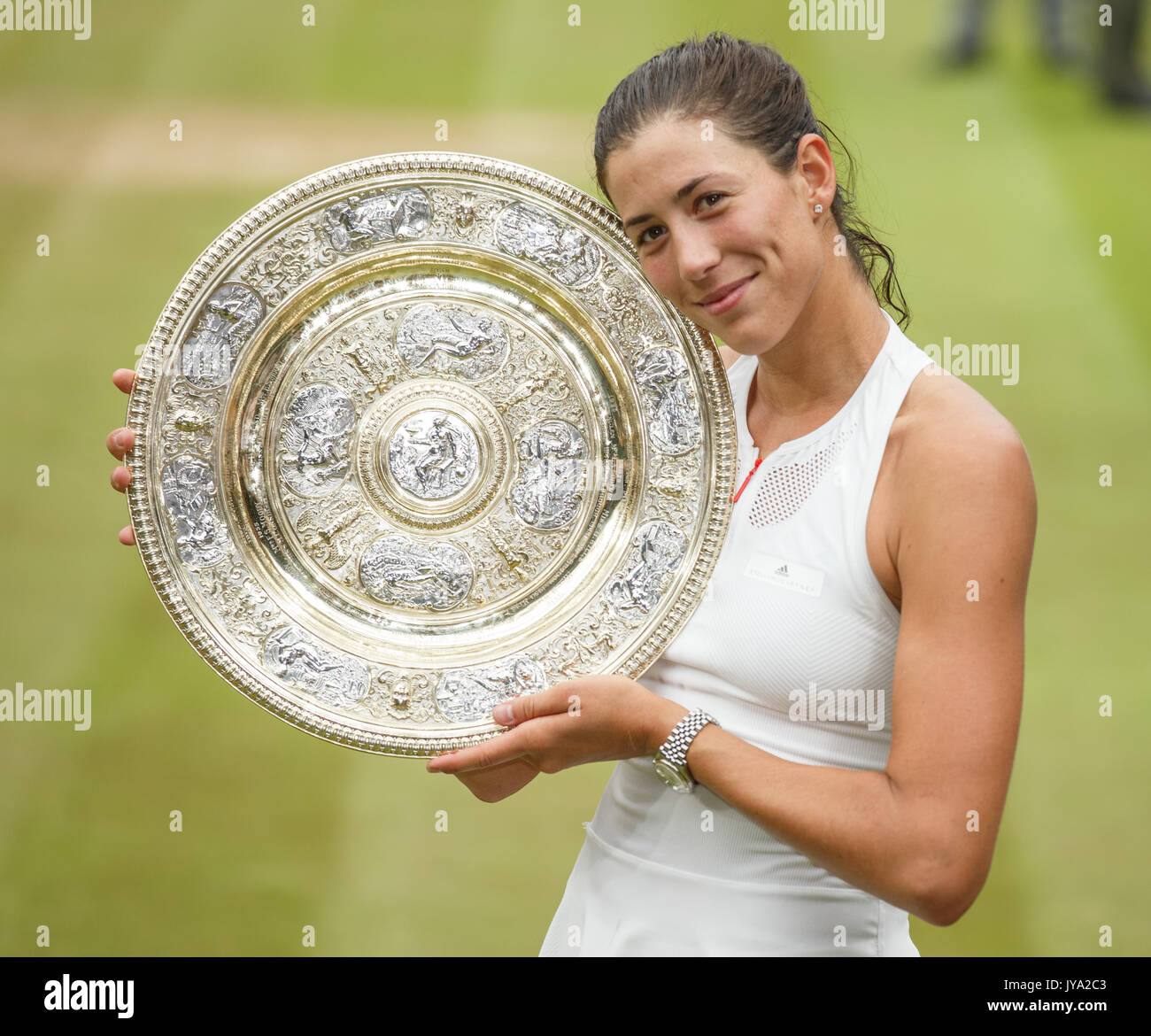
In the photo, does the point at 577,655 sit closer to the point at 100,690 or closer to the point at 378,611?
the point at 378,611

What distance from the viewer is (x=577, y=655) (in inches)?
67.6

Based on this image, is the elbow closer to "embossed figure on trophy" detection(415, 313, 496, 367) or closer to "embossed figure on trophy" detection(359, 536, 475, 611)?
"embossed figure on trophy" detection(359, 536, 475, 611)

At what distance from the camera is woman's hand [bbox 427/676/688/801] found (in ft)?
5.12

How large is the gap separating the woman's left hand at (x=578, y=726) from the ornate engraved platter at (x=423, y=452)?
4 centimetres

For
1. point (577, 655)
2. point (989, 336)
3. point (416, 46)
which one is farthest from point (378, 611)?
point (416, 46)

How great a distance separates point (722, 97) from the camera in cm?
151

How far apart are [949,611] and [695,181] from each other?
618mm

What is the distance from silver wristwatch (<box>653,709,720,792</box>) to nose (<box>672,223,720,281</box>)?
0.58 metres

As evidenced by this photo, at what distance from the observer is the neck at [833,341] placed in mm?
1624

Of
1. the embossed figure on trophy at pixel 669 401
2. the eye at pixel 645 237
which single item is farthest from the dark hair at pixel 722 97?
the embossed figure on trophy at pixel 669 401

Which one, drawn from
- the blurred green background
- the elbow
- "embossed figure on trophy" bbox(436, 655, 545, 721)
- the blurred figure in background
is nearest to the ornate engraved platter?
"embossed figure on trophy" bbox(436, 655, 545, 721)

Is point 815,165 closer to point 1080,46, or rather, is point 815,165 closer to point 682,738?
point 682,738

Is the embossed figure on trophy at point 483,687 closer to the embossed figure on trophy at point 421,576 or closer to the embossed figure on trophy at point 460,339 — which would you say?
the embossed figure on trophy at point 421,576
